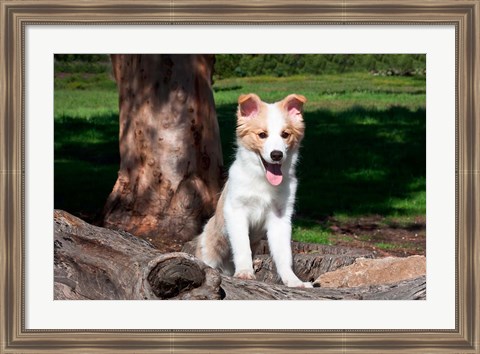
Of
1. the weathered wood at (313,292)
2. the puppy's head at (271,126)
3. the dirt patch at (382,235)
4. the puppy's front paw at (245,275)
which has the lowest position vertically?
the weathered wood at (313,292)

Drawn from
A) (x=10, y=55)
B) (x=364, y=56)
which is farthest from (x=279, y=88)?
(x=10, y=55)

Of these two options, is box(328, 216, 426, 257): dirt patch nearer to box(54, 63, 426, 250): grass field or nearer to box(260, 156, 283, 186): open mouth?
box(54, 63, 426, 250): grass field

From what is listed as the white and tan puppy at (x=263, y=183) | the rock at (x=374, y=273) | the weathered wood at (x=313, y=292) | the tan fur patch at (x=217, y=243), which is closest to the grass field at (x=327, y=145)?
the rock at (x=374, y=273)

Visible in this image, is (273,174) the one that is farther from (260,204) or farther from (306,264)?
(306,264)

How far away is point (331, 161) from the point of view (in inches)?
581

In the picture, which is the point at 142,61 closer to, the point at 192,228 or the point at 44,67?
the point at 192,228

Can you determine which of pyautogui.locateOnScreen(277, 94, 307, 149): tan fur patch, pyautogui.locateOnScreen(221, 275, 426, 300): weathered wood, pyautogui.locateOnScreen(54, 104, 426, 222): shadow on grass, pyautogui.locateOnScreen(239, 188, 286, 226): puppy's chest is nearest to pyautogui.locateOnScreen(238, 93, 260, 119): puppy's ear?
pyautogui.locateOnScreen(277, 94, 307, 149): tan fur patch

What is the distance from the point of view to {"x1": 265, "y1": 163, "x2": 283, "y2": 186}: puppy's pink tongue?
23.6ft

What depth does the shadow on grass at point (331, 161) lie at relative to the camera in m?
13.1

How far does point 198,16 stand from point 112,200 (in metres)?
5.12

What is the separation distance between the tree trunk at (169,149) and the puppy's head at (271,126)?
343cm

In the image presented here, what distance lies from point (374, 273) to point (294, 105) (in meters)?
1.64

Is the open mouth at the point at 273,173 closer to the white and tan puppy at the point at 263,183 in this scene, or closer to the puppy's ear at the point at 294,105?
the white and tan puppy at the point at 263,183

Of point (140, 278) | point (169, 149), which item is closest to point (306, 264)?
point (140, 278)
